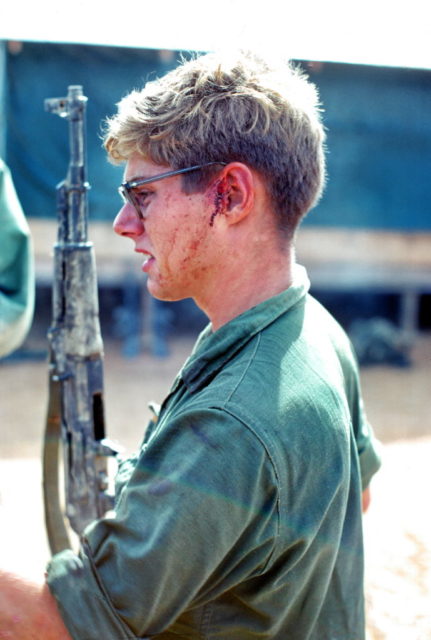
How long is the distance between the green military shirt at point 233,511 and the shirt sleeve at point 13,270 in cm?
161

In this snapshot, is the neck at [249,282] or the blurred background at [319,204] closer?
the neck at [249,282]

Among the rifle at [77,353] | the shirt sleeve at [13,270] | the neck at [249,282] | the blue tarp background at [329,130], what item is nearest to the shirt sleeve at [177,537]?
the neck at [249,282]

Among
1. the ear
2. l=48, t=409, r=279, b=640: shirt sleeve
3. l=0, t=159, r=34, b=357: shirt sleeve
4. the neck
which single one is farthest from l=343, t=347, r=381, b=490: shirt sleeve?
l=0, t=159, r=34, b=357: shirt sleeve

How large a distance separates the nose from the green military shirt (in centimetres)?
29

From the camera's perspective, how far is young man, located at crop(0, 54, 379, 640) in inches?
38.5

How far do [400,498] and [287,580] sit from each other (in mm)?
3180

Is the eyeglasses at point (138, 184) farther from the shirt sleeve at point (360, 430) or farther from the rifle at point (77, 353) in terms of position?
the rifle at point (77, 353)

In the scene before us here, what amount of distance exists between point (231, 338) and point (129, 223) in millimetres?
337

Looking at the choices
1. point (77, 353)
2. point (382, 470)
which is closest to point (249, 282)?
point (77, 353)

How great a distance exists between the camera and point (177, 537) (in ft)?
3.15

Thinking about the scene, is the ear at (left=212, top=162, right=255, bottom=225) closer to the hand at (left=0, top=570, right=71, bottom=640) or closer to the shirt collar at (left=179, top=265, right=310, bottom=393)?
the shirt collar at (left=179, top=265, right=310, bottom=393)

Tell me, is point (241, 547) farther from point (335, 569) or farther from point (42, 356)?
point (42, 356)

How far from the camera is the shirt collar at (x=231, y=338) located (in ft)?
3.92

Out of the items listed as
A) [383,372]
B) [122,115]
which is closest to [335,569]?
[122,115]
